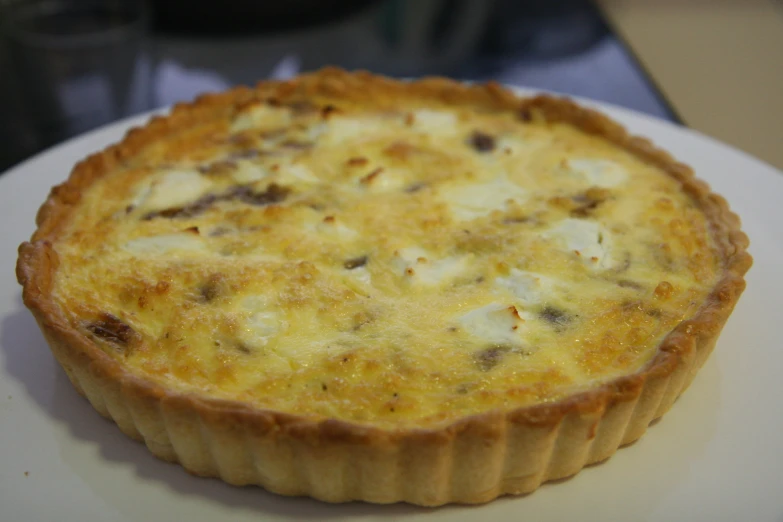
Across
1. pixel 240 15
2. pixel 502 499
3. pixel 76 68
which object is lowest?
pixel 76 68

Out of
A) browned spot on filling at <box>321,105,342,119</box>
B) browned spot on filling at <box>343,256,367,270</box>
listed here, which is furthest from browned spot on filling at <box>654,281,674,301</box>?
browned spot on filling at <box>321,105,342,119</box>

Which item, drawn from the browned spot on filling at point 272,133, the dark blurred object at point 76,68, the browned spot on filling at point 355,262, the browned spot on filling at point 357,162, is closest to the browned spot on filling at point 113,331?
the browned spot on filling at point 355,262

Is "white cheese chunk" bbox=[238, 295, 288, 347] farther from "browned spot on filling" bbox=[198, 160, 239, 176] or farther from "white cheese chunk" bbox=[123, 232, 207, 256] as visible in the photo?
"browned spot on filling" bbox=[198, 160, 239, 176]

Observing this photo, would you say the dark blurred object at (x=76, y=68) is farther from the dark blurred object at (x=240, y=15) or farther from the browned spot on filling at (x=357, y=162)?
the browned spot on filling at (x=357, y=162)

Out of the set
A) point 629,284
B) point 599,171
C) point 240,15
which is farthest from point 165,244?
point 240,15

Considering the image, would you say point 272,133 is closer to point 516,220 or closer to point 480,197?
point 480,197

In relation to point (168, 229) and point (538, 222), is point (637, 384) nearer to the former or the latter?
point (538, 222)
